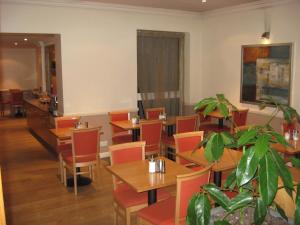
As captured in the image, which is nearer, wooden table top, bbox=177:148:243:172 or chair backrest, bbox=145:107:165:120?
wooden table top, bbox=177:148:243:172

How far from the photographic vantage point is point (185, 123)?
536cm

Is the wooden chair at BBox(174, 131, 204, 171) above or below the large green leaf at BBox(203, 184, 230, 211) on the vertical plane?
below

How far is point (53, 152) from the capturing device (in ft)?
22.1

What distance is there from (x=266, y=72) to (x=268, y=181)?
16.2ft

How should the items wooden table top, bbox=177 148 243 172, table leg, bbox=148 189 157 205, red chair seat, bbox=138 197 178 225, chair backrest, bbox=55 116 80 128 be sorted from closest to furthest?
red chair seat, bbox=138 197 178 225
table leg, bbox=148 189 157 205
wooden table top, bbox=177 148 243 172
chair backrest, bbox=55 116 80 128

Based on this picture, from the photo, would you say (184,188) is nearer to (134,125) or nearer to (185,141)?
(185,141)

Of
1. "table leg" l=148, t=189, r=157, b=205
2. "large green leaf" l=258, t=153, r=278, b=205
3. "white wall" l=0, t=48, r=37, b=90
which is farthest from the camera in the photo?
"white wall" l=0, t=48, r=37, b=90

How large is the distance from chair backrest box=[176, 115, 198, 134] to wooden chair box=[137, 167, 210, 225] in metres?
2.37

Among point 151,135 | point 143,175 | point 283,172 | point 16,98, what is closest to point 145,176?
point 143,175

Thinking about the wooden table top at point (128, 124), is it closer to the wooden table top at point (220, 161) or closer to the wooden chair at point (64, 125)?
the wooden chair at point (64, 125)

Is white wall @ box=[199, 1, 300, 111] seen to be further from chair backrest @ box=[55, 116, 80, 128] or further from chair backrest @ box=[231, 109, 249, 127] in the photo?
chair backrest @ box=[55, 116, 80, 128]

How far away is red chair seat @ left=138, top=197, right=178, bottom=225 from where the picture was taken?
2.74m

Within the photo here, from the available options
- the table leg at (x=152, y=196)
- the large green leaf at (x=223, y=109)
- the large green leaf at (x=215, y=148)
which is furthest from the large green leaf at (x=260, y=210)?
the table leg at (x=152, y=196)

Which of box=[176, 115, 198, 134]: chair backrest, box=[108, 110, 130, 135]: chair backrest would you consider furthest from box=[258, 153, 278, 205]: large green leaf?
box=[108, 110, 130, 135]: chair backrest
